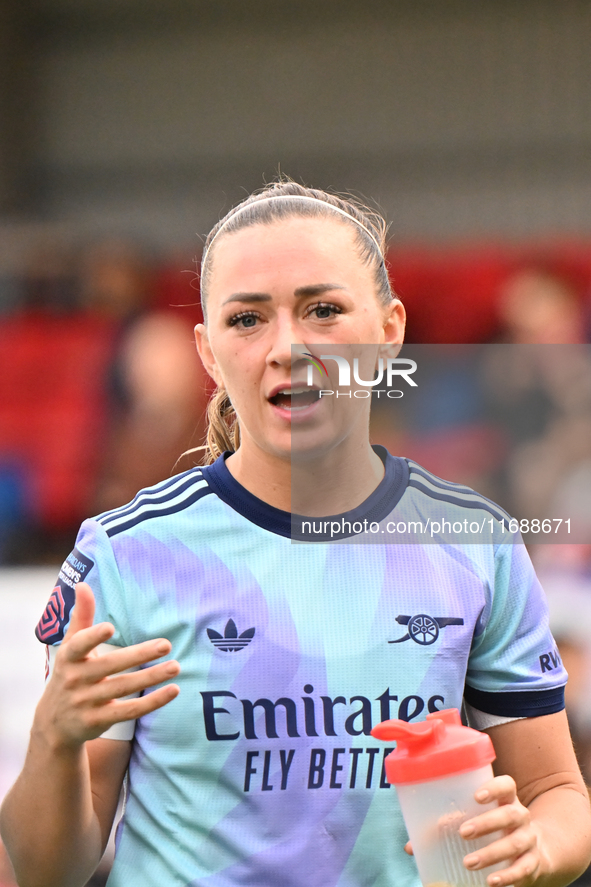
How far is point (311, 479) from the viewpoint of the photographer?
1452mm

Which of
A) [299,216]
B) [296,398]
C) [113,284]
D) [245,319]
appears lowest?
[296,398]

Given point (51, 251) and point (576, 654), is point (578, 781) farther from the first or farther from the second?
point (51, 251)

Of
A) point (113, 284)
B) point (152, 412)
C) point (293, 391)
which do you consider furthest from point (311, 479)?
point (113, 284)

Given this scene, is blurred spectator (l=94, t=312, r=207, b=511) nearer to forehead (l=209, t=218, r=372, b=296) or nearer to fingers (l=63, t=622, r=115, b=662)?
forehead (l=209, t=218, r=372, b=296)

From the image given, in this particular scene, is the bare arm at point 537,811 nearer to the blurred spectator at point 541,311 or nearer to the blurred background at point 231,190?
the blurred background at point 231,190

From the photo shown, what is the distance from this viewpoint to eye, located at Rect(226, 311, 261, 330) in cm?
138

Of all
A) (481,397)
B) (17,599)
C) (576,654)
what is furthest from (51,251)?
(576,654)

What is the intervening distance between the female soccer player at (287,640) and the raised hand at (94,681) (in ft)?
0.47

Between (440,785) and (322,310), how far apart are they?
0.68 metres

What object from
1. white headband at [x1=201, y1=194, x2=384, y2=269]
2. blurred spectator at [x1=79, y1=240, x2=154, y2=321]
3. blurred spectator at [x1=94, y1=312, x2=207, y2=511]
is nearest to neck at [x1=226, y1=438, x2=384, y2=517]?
white headband at [x1=201, y1=194, x2=384, y2=269]

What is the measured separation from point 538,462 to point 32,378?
7.90ft

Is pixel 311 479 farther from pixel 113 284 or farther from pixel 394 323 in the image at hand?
pixel 113 284

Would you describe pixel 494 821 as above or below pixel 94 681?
below

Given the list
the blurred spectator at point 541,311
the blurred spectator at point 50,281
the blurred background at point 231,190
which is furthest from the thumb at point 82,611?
the blurred spectator at point 50,281
